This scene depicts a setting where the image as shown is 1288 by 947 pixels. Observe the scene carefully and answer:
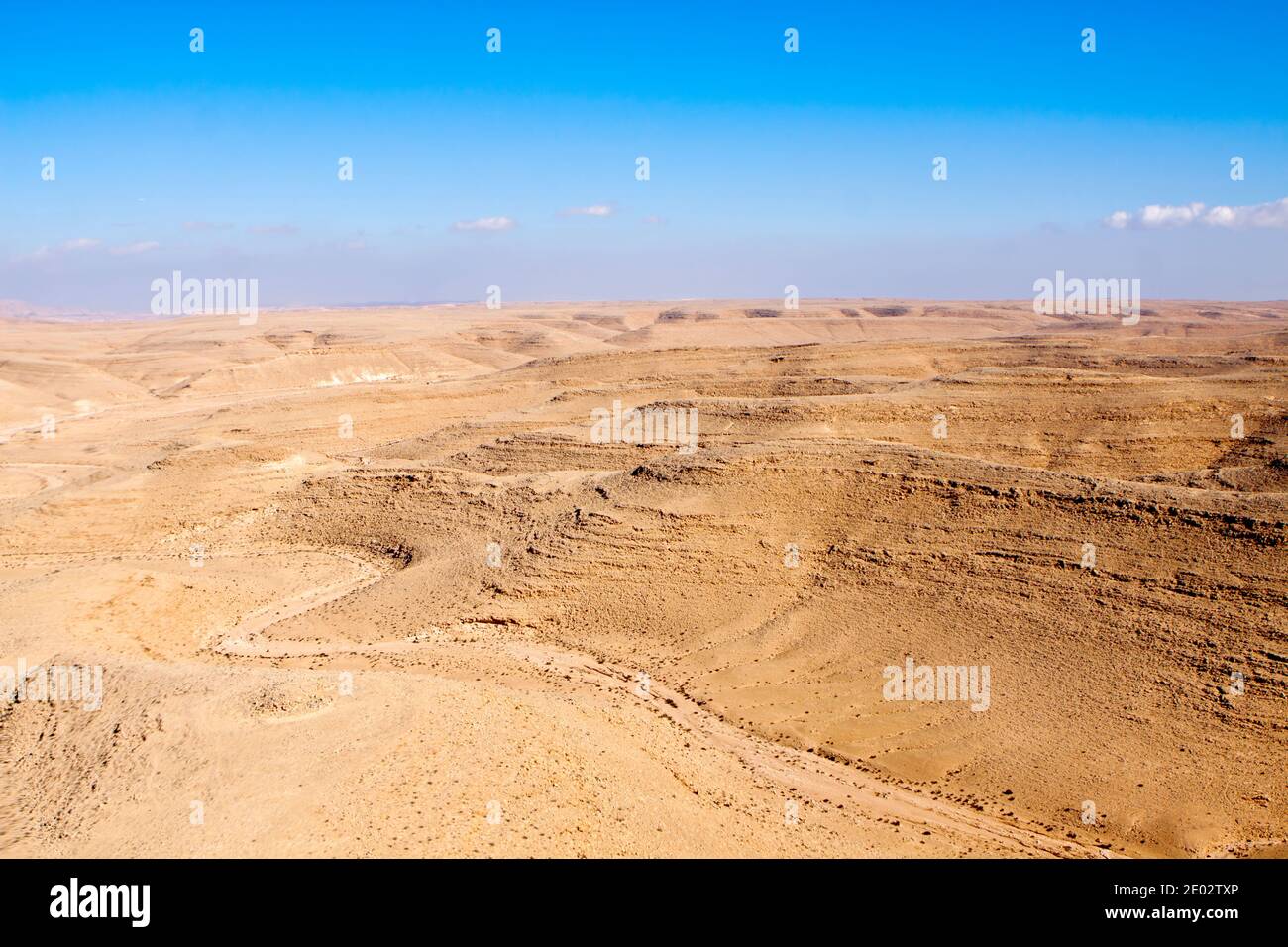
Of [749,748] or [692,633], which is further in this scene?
[692,633]

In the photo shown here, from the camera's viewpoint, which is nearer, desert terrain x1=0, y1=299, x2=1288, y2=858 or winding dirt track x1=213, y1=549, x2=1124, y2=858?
desert terrain x1=0, y1=299, x2=1288, y2=858

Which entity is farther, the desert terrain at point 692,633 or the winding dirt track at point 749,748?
the winding dirt track at point 749,748

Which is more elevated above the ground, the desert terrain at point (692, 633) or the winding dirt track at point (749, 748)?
the desert terrain at point (692, 633)

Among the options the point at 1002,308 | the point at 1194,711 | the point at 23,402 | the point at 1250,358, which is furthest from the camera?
the point at 1002,308

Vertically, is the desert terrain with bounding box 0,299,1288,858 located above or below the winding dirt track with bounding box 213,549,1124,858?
above

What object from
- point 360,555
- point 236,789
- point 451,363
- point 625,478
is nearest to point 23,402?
point 451,363

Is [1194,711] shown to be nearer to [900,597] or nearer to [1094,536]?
[1094,536]

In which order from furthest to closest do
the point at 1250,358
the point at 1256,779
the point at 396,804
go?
the point at 1250,358, the point at 1256,779, the point at 396,804

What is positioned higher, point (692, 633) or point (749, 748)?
point (692, 633)
